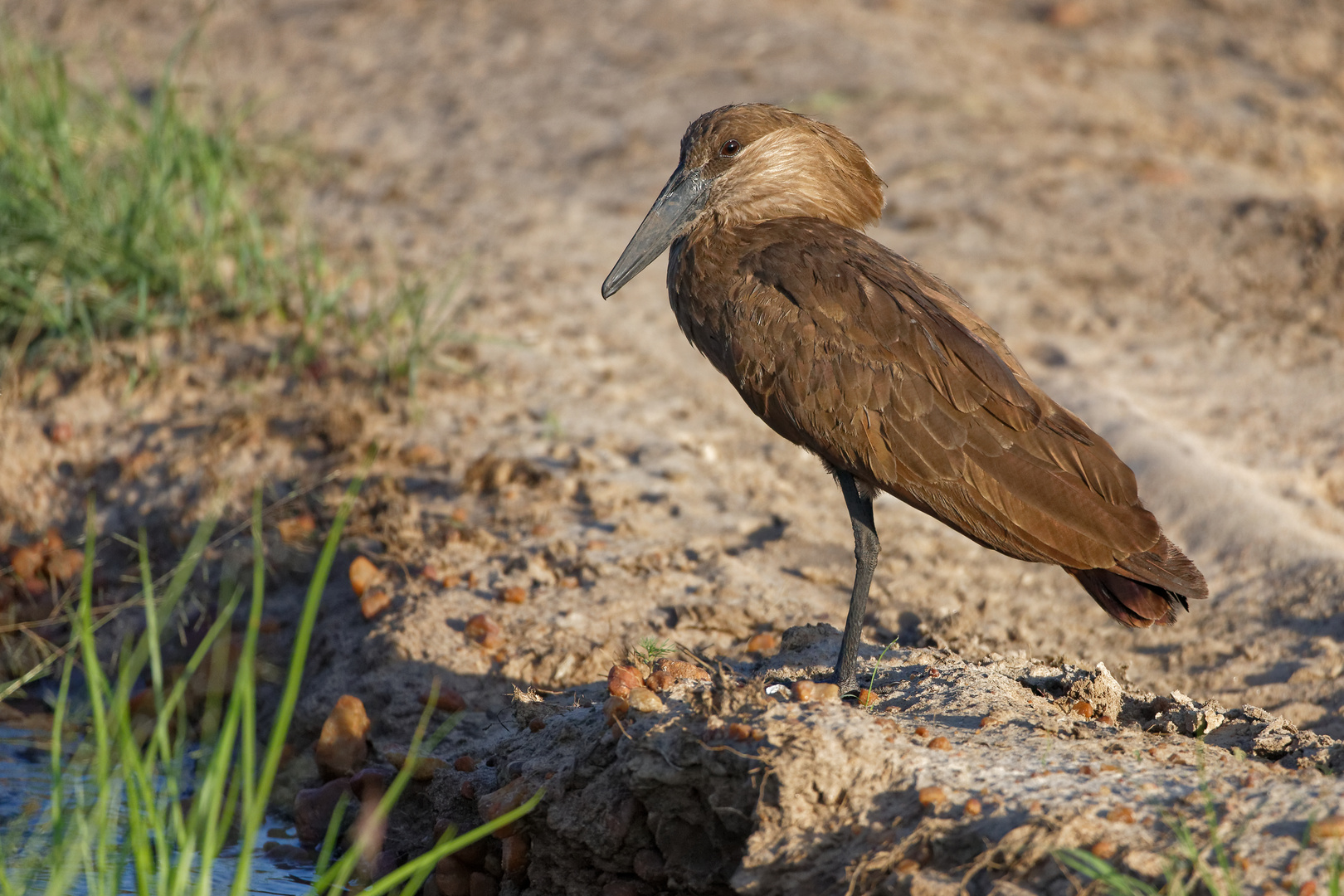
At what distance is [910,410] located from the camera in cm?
379

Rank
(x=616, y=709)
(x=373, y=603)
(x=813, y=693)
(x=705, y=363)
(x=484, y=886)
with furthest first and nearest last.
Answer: (x=705, y=363), (x=373, y=603), (x=484, y=886), (x=616, y=709), (x=813, y=693)

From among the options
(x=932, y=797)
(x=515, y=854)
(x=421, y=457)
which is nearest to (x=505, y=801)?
(x=515, y=854)

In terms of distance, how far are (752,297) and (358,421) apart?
225 centimetres

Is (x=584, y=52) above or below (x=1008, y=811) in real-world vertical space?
above

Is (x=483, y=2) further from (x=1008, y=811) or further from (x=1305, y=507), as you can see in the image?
(x=1008, y=811)

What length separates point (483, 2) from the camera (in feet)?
33.7

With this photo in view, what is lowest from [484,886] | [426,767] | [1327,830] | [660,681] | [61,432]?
[484,886]

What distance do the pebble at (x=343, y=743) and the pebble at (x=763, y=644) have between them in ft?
4.07

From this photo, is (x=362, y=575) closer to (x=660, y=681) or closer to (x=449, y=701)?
(x=449, y=701)

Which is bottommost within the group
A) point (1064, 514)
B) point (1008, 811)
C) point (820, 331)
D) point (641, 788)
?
point (641, 788)

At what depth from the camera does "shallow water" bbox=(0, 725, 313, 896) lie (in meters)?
3.74

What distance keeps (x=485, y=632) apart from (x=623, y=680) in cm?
95

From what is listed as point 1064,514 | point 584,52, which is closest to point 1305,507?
point 1064,514

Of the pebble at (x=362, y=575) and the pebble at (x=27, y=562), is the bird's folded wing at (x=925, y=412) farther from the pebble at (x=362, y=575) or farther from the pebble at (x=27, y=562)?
the pebble at (x=27, y=562)
